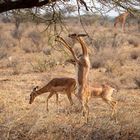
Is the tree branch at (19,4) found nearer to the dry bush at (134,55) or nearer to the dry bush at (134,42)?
the dry bush at (134,55)

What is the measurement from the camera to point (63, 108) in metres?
12.1

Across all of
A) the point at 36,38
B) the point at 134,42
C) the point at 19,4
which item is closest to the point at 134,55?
the point at 134,42

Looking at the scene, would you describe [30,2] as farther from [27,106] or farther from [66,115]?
[27,106]

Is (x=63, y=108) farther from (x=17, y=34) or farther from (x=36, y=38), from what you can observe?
(x=17, y=34)

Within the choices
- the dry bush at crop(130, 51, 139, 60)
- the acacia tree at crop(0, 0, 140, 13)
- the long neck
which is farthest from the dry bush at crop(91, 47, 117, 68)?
the acacia tree at crop(0, 0, 140, 13)

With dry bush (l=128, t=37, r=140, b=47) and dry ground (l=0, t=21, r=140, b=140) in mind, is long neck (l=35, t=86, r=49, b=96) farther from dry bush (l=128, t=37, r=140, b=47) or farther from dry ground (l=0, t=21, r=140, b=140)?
dry bush (l=128, t=37, r=140, b=47)

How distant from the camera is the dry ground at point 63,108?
811 centimetres

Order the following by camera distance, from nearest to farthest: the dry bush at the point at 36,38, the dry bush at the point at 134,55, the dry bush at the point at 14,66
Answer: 1. the dry bush at the point at 14,66
2. the dry bush at the point at 134,55
3. the dry bush at the point at 36,38

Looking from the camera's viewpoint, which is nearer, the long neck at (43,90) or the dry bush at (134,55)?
the long neck at (43,90)

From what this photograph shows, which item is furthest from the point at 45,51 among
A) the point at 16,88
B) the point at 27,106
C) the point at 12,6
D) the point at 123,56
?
the point at 12,6

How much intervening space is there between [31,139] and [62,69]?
13207 mm

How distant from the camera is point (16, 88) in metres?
15.9

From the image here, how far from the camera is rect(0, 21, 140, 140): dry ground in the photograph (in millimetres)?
8109

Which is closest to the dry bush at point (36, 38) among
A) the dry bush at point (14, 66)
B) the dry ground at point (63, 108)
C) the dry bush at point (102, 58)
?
the dry ground at point (63, 108)
